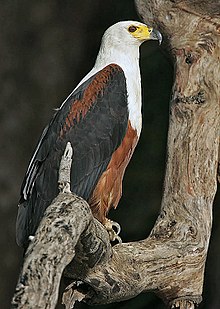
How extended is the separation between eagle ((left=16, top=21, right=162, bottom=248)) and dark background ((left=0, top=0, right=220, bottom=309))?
223 centimetres

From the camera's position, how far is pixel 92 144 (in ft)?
12.7

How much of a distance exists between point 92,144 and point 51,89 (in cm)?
252

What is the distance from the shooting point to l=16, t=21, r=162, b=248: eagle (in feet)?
12.4

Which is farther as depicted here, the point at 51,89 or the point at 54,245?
the point at 51,89

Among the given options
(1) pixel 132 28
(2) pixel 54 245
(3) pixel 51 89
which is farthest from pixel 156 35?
(3) pixel 51 89

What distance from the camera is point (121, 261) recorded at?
348cm

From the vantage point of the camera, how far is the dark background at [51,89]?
6254 millimetres

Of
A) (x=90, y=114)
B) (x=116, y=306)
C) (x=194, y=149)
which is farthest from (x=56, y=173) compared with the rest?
(x=116, y=306)

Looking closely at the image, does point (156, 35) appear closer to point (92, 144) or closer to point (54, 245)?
point (92, 144)

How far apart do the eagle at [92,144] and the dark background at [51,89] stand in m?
2.23

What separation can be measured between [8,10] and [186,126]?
2.77 meters

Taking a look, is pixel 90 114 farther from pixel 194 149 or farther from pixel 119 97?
pixel 194 149

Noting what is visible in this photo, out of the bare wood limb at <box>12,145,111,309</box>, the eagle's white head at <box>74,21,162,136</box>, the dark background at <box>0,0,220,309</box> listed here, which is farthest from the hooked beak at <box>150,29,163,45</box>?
the dark background at <box>0,0,220,309</box>

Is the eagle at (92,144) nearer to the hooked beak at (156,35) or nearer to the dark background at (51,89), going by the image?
the hooked beak at (156,35)
